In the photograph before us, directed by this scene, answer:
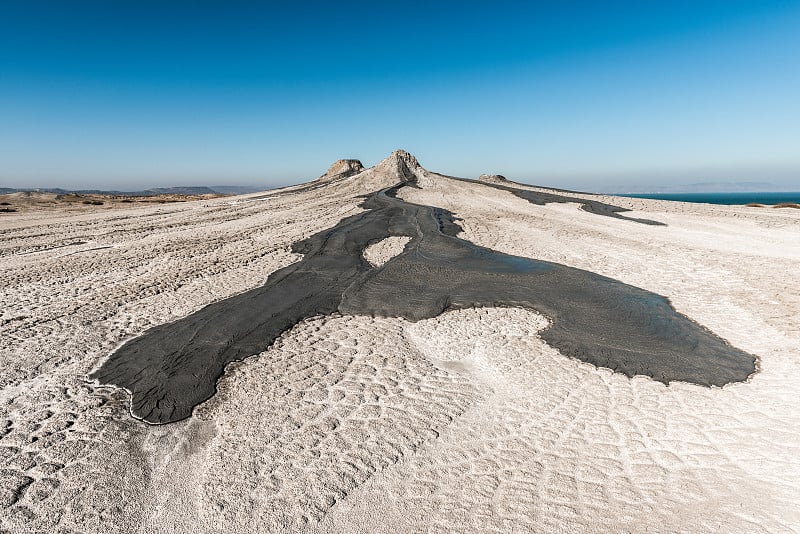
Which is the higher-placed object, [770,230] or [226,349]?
[770,230]

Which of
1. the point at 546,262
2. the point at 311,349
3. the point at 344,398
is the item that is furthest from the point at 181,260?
the point at 546,262

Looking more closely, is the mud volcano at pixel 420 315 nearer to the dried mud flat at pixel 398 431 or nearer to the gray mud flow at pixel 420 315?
the gray mud flow at pixel 420 315

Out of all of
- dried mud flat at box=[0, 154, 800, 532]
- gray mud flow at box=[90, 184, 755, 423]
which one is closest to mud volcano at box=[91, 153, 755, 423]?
gray mud flow at box=[90, 184, 755, 423]

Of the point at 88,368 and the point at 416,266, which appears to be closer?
the point at 88,368

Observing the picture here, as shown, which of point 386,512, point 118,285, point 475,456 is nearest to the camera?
point 386,512

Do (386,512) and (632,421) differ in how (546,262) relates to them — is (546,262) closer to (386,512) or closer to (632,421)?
(632,421)

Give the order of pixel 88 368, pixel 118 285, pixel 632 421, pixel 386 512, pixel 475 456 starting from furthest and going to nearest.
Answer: pixel 118 285
pixel 88 368
pixel 632 421
pixel 475 456
pixel 386 512

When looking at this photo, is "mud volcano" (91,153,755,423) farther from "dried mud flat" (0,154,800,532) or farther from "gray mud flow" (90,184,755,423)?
"dried mud flat" (0,154,800,532)
